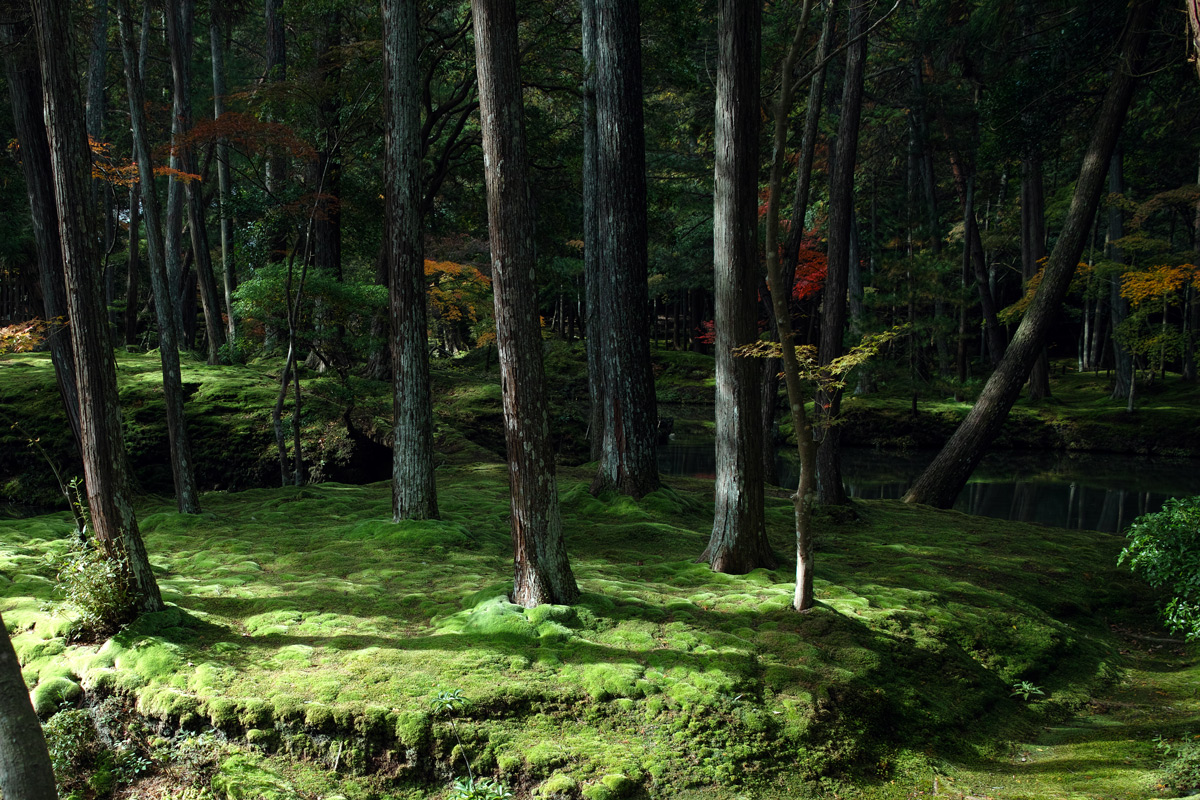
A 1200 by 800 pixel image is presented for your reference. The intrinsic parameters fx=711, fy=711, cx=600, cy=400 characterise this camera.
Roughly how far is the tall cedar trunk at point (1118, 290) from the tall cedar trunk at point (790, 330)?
18.4m

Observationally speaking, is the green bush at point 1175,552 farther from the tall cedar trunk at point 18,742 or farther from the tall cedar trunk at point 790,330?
the tall cedar trunk at point 18,742

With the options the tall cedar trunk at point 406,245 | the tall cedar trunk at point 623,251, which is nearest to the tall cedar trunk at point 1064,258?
the tall cedar trunk at point 623,251

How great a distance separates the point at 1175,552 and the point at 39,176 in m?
10.5

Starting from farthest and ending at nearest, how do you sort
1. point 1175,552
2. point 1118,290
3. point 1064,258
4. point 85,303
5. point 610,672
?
point 1118,290
point 1064,258
point 1175,552
point 85,303
point 610,672

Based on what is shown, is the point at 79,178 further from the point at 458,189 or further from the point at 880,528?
the point at 458,189

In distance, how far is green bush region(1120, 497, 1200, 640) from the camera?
230 inches

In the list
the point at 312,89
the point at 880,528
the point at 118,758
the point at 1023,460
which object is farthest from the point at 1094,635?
the point at 1023,460

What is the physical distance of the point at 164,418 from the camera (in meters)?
11.1

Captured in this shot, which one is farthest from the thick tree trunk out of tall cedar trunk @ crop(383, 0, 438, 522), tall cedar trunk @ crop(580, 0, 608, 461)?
tall cedar trunk @ crop(383, 0, 438, 522)

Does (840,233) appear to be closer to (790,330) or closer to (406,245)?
(790,330)

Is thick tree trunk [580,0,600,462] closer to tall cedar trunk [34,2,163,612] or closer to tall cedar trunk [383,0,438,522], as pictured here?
tall cedar trunk [383,0,438,522]

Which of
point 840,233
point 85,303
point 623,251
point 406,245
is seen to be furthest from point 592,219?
point 85,303

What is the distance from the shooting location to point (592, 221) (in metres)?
10.5

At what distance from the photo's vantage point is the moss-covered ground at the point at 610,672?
395 cm
